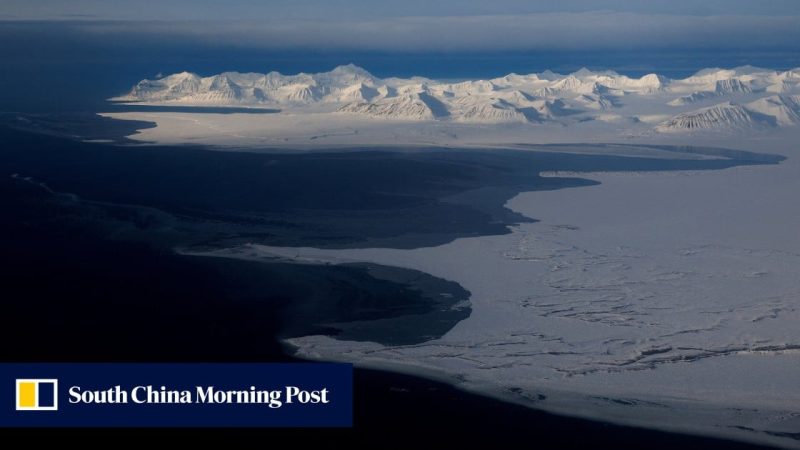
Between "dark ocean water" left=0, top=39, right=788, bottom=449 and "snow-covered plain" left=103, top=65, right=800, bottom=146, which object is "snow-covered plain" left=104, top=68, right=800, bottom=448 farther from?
"snow-covered plain" left=103, top=65, right=800, bottom=146

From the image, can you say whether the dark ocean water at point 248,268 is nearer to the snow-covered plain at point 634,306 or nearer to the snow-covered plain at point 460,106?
the snow-covered plain at point 634,306

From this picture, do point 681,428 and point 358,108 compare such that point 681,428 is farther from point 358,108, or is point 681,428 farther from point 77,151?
point 358,108

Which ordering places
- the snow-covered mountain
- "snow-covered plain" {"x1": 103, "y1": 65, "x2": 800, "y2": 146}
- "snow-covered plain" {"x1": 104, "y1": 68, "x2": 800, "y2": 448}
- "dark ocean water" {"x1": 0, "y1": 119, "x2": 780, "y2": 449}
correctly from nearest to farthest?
"dark ocean water" {"x1": 0, "y1": 119, "x2": 780, "y2": 449} < "snow-covered plain" {"x1": 104, "y1": 68, "x2": 800, "y2": 448} < "snow-covered plain" {"x1": 103, "y1": 65, "x2": 800, "y2": 146} < the snow-covered mountain

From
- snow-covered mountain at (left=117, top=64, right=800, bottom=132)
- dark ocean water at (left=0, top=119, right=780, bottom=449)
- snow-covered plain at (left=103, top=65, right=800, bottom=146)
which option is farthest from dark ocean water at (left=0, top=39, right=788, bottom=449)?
snow-covered mountain at (left=117, top=64, right=800, bottom=132)

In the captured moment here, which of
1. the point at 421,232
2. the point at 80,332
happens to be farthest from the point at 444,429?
the point at 421,232

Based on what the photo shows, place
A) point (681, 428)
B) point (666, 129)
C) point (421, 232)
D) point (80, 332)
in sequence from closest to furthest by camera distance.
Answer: point (681, 428)
point (80, 332)
point (421, 232)
point (666, 129)

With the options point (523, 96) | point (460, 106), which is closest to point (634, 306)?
point (460, 106)

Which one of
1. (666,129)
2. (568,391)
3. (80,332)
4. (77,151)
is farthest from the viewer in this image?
(666,129)
